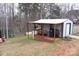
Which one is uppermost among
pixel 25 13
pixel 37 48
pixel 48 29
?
pixel 25 13

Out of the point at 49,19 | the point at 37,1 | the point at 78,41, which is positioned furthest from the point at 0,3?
the point at 78,41

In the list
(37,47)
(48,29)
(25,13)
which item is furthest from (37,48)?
(25,13)

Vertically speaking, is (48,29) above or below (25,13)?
below

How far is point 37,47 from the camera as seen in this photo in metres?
1.36

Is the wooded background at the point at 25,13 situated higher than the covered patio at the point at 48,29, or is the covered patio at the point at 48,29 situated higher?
the wooded background at the point at 25,13

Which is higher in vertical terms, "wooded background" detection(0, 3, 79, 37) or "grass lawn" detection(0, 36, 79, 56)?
"wooded background" detection(0, 3, 79, 37)

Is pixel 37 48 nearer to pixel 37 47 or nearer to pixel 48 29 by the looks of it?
pixel 37 47

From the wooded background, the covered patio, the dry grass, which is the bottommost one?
the dry grass

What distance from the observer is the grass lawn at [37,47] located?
1.35 metres

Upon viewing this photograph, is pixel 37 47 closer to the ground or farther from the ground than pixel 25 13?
closer to the ground

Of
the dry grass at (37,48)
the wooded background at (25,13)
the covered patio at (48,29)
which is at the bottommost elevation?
the dry grass at (37,48)

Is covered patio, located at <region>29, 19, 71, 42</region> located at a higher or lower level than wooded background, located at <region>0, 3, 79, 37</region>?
lower

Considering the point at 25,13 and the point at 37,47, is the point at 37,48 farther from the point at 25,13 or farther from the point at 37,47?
the point at 25,13

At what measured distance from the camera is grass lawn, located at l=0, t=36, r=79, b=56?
4.42ft
